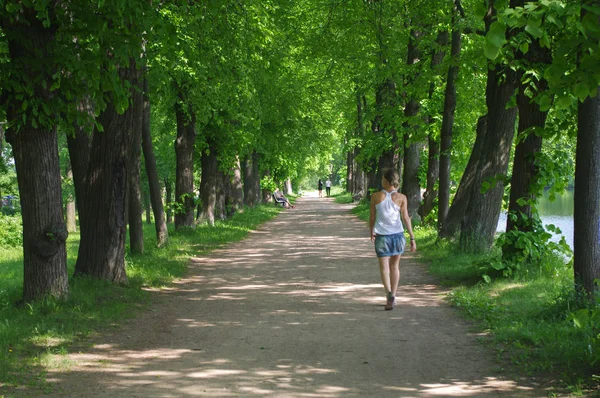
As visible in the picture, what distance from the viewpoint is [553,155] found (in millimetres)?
11312

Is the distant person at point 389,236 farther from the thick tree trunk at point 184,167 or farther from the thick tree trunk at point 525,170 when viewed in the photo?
the thick tree trunk at point 184,167

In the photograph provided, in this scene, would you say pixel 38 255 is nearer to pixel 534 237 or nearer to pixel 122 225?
pixel 122 225

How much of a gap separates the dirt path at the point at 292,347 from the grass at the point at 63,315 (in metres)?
0.28

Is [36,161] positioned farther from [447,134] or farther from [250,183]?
[250,183]

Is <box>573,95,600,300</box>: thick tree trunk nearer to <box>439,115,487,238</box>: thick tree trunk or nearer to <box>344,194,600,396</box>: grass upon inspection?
<box>344,194,600,396</box>: grass

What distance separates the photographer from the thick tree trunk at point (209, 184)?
25.8 metres

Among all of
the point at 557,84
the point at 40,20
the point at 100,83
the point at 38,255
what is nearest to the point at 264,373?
the point at 557,84

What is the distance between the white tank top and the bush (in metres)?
18.7

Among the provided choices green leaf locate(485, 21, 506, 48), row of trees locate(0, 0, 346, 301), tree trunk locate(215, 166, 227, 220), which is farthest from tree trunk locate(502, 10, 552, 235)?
tree trunk locate(215, 166, 227, 220)

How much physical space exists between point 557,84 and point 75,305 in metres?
6.62

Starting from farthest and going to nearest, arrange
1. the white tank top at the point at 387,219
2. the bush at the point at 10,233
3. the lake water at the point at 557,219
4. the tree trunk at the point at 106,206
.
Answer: the bush at the point at 10,233 → the lake water at the point at 557,219 → the tree trunk at the point at 106,206 → the white tank top at the point at 387,219

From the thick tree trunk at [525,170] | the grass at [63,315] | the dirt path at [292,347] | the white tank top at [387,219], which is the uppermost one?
the thick tree trunk at [525,170]

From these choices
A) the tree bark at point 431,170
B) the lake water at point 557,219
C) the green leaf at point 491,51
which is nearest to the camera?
the green leaf at point 491,51

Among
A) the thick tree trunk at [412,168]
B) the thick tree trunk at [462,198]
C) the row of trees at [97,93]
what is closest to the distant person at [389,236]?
the row of trees at [97,93]
